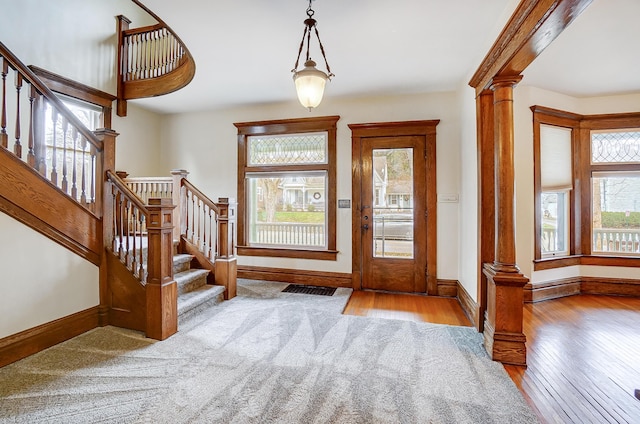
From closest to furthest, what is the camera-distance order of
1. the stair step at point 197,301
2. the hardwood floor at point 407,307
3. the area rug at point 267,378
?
the area rug at point 267,378, the stair step at point 197,301, the hardwood floor at point 407,307

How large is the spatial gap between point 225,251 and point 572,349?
11.9ft

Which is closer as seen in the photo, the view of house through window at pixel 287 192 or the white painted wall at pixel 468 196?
the white painted wall at pixel 468 196

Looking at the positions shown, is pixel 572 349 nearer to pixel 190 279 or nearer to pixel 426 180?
pixel 426 180

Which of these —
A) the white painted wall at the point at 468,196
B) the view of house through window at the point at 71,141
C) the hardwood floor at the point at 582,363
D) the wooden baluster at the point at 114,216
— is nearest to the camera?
the hardwood floor at the point at 582,363

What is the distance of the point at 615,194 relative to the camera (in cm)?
418

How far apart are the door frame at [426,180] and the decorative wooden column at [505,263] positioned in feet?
4.86

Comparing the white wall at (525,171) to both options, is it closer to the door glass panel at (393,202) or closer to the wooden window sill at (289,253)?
the door glass panel at (393,202)

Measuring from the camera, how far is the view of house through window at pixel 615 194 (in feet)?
13.4

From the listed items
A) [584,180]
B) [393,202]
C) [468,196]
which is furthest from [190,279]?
[584,180]

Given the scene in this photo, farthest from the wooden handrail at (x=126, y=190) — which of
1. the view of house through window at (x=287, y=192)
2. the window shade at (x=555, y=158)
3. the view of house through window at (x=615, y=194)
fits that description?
the view of house through window at (x=615, y=194)

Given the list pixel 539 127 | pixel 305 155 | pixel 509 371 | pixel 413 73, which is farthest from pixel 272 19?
pixel 539 127

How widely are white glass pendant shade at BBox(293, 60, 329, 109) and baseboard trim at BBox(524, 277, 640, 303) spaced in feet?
12.2

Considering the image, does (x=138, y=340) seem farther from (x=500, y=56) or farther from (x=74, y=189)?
(x=500, y=56)

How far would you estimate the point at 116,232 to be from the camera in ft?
9.43
